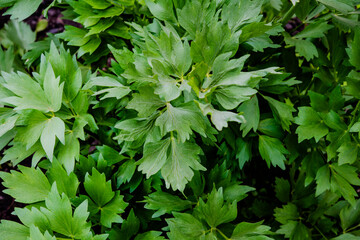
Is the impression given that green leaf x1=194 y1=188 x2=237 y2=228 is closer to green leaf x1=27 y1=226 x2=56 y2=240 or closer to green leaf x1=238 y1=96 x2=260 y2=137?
green leaf x1=238 y1=96 x2=260 y2=137

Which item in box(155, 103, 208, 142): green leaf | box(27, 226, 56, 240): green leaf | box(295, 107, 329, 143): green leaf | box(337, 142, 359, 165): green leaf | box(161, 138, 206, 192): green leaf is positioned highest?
box(155, 103, 208, 142): green leaf

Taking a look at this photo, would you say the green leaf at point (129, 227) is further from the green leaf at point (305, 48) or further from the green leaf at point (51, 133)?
the green leaf at point (305, 48)

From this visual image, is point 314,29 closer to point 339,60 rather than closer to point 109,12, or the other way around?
point 339,60

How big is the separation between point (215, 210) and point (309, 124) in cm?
44

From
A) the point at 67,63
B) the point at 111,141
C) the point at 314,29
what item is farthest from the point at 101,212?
the point at 314,29

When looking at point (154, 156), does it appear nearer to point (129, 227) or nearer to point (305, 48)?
point (129, 227)

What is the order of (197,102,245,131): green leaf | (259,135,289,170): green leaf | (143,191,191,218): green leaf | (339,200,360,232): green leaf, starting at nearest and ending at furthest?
(197,102,245,131): green leaf → (143,191,191,218): green leaf → (259,135,289,170): green leaf → (339,200,360,232): green leaf

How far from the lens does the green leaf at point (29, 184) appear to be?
3.67ft

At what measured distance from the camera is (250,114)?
1.22 metres

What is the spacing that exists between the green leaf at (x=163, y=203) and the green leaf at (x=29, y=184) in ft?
1.09

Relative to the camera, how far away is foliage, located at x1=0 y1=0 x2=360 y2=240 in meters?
0.95

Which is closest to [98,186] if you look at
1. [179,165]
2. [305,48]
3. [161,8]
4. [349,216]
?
[179,165]

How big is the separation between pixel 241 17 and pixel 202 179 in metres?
0.55

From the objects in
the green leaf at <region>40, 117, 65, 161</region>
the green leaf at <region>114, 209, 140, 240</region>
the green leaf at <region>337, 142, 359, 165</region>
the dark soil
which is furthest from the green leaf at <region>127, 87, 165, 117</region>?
the dark soil
